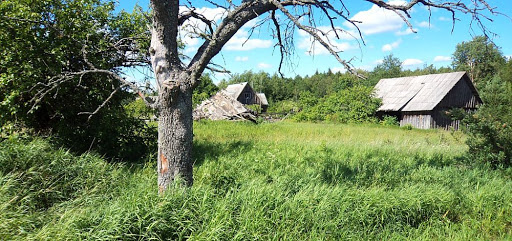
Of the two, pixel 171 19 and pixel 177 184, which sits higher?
pixel 171 19

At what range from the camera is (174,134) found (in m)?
4.23

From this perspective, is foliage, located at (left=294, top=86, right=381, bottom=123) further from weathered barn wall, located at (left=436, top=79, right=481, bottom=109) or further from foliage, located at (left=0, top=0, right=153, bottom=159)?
foliage, located at (left=0, top=0, right=153, bottom=159)

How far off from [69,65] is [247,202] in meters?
6.03

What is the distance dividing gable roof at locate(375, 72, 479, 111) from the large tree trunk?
2695 cm

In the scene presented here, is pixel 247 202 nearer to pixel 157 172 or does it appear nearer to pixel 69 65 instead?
pixel 157 172

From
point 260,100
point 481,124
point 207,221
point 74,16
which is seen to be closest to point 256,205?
point 207,221

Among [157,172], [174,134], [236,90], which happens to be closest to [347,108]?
[236,90]

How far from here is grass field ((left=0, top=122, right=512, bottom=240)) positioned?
3744 millimetres

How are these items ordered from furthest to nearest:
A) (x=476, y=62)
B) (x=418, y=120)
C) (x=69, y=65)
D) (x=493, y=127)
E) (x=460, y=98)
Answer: (x=476, y=62), (x=460, y=98), (x=418, y=120), (x=493, y=127), (x=69, y=65)

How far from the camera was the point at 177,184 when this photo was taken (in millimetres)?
4316

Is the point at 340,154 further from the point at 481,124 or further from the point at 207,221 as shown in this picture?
the point at 207,221

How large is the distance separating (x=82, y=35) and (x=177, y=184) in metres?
5.15

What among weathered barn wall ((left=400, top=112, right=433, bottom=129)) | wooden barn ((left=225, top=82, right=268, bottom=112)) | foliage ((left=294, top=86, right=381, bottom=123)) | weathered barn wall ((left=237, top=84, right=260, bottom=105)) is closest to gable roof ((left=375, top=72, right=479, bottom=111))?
weathered barn wall ((left=400, top=112, right=433, bottom=129))

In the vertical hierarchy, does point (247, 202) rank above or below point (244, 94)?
below
